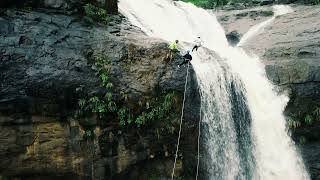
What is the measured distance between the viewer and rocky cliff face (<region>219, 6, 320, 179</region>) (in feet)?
53.5

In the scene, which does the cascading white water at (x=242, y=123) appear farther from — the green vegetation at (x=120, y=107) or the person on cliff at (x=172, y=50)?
the green vegetation at (x=120, y=107)

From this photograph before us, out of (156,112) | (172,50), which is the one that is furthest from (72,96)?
(172,50)

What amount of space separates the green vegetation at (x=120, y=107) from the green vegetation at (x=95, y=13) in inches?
87.9

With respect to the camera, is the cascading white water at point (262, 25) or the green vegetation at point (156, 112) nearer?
the green vegetation at point (156, 112)

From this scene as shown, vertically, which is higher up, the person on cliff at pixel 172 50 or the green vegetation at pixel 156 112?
the person on cliff at pixel 172 50

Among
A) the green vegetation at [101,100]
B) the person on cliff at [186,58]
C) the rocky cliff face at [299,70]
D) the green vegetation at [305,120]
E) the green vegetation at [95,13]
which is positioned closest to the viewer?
the green vegetation at [101,100]

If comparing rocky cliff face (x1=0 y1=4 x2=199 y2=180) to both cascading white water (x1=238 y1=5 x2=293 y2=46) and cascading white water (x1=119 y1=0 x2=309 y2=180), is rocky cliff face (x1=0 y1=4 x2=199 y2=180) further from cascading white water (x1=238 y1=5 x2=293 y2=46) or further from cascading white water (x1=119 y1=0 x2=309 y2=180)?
cascading white water (x1=238 y1=5 x2=293 y2=46)

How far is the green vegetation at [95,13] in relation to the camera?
1562 centimetres

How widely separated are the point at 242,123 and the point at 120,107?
460cm

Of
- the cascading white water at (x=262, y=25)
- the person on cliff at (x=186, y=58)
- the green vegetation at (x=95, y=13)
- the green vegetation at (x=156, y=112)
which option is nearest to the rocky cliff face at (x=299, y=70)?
the cascading white water at (x=262, y=25)

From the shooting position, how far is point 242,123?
52.0ft

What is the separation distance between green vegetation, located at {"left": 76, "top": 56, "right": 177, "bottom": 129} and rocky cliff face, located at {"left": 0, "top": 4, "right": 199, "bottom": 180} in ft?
0.52

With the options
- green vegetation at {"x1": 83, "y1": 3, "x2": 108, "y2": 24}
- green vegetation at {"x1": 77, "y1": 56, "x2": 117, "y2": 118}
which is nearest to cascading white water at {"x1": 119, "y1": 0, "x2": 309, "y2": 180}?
green vegetation at {"x1": 83, "y1": 3, "x2": 108, "y2": 24}

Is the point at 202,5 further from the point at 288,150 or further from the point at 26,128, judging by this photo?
the point at 26,128
